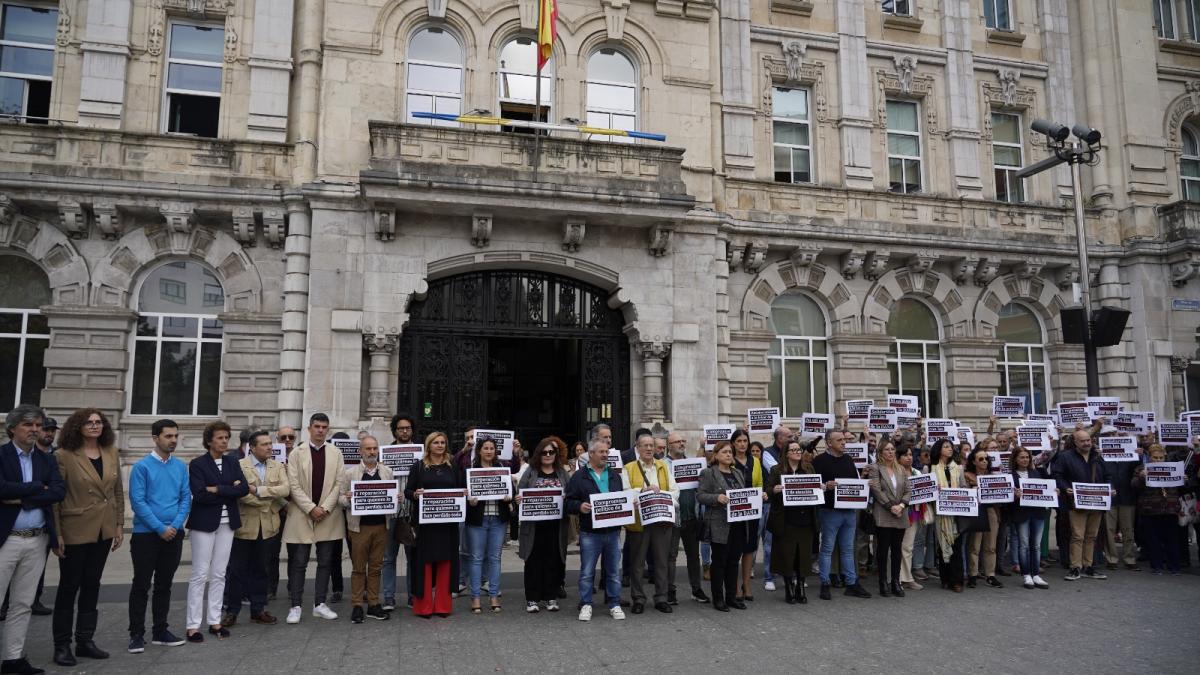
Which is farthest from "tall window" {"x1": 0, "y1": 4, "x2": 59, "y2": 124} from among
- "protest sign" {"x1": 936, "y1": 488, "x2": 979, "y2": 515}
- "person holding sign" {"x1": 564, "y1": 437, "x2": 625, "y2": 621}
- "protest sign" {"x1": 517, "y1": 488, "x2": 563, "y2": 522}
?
"protest sign" {"x1": 936, "y1": 488, "x2": 979, "y2": 515}

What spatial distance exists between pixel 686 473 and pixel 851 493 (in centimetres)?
206

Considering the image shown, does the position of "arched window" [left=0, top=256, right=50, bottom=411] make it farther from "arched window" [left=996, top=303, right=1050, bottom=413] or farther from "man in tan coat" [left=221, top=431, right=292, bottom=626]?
"arched window" [left=996, top=303, right=1050, bottom=413]

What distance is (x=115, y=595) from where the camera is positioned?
932cm

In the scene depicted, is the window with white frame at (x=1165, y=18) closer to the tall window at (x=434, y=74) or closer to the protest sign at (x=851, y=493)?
the tall window at (x=434, y=74)

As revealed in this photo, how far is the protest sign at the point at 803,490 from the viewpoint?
30.8 ft

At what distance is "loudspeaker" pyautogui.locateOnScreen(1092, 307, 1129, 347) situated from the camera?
13.2 m

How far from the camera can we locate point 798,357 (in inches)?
716

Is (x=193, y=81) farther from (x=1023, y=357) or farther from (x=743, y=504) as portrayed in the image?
(x=1023, y=357)

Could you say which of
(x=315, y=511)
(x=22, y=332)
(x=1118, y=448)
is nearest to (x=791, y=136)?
(x=1118, y=448)

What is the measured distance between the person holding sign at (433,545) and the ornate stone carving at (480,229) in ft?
Answer: 24.0

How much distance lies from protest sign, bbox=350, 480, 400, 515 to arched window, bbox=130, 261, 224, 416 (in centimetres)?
839

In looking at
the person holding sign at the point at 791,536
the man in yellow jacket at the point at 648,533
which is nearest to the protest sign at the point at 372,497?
the man in yellow jacket at the point at 648,533

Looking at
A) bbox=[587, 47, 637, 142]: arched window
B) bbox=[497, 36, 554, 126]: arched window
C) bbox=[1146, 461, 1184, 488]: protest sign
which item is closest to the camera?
bbox=[1146, 461, 1184, 488]: protest sign

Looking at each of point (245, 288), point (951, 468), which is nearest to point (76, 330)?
point (245, 288)
